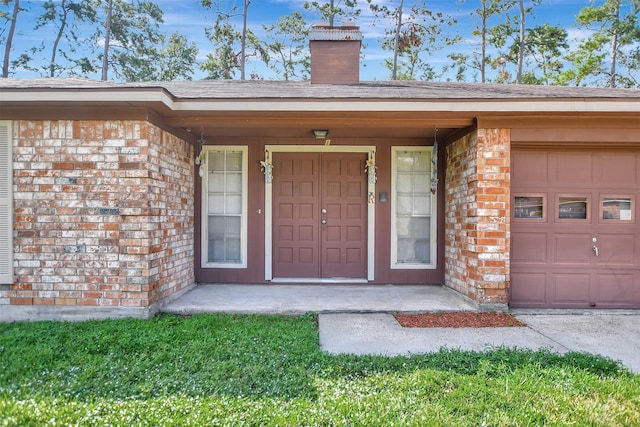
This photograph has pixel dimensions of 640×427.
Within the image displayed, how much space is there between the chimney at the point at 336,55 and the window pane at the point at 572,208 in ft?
11.4

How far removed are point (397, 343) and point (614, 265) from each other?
3270 mm

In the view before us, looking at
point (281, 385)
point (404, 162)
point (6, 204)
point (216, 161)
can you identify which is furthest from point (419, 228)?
point (6, 204)

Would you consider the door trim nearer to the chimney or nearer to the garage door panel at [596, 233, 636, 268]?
the chimney

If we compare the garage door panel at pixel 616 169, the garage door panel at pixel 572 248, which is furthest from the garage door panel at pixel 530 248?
the garage door panel at pixel 616 169

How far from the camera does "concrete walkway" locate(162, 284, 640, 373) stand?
3.47 metres

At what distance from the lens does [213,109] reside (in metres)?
4.45

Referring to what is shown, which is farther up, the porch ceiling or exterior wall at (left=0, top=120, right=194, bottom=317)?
the porch ceiling

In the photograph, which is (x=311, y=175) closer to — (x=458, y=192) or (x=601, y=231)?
(x=458, y=192)

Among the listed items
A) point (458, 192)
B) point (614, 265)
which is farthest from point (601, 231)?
point (458, 192)

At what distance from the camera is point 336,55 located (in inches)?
248

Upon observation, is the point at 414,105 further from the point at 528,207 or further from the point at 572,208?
the point at 572,208

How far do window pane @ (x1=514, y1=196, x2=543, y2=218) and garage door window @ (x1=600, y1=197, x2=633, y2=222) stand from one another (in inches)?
30.7

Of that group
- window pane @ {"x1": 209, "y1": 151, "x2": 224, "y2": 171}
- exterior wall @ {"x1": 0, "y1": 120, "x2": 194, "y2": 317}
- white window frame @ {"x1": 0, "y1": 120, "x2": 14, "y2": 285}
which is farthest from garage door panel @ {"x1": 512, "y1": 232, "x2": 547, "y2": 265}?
white window frame @ {"x1": 0, "y1": 120, "x2": 14, "y2": 285}

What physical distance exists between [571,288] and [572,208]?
1.00m
